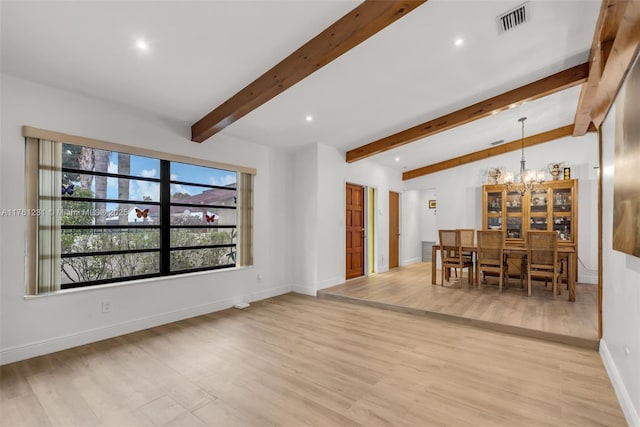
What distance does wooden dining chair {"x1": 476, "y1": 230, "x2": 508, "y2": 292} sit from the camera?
4863 millimetres

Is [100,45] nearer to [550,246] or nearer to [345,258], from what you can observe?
[345,258]

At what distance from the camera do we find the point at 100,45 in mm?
2426

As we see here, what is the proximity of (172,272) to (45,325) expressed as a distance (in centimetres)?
131

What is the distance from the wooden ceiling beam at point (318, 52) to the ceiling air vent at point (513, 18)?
1083 millimetres

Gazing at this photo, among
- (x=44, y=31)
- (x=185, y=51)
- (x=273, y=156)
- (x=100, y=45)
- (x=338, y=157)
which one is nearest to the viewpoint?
(x=44, y=31)

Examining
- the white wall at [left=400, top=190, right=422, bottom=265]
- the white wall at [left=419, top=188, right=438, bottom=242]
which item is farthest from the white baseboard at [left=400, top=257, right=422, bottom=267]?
the white wall at [left=419, top=188, right=438, bottom=242]

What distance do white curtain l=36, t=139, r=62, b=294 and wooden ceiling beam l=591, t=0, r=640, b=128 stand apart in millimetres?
4524

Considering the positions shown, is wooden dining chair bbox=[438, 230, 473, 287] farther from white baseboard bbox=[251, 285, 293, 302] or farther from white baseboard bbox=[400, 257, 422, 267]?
white baseboard bbox=[251, 285, 293, 302]

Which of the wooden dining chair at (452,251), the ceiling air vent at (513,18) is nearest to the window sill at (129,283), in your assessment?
the wooden dining chair at (452,251)

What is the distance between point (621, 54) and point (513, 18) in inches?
40.4

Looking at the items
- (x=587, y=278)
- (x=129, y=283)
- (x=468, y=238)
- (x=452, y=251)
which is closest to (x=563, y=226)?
(x=587, y=278)

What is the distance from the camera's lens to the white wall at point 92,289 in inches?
107

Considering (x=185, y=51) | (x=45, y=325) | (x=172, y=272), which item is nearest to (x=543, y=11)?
(x=185, y=51)

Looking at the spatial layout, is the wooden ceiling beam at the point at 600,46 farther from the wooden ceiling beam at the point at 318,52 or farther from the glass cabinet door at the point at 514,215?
the glass cabinet door at the point at 514,215
